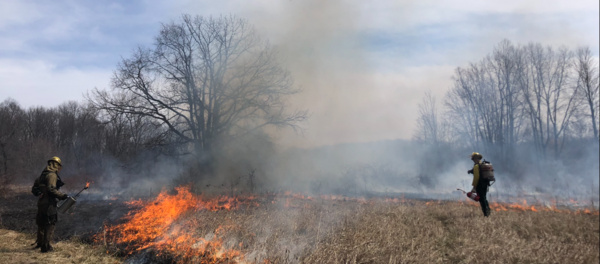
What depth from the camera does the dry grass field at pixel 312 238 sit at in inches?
229

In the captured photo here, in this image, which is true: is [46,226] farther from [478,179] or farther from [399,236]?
[478,179]

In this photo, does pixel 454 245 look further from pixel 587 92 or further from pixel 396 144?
pixel 587 92

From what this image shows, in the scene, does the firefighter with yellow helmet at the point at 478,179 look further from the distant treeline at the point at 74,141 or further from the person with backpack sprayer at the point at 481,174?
the distant treeline at the point at 74,141

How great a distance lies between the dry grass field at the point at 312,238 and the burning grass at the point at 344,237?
2cm

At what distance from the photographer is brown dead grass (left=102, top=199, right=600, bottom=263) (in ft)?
18.9

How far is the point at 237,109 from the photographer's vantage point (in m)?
16.8

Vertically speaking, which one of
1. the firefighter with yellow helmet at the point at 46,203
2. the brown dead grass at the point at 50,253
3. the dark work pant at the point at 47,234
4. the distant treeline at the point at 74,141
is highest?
the distant treeline at the point at 74,141

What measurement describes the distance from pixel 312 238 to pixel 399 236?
6.68 feet

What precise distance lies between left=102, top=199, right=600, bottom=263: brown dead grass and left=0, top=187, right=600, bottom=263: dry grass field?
0.02m

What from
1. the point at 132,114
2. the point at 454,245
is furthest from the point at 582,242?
the point at 132,114

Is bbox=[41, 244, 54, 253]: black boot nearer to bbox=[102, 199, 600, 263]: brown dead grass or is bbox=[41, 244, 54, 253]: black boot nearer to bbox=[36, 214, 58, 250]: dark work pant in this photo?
bbox=[36, 214, 58, 250]: dark work pant

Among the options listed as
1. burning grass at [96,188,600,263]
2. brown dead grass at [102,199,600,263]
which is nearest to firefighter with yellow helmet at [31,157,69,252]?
burning grass at [96,188,600,263]

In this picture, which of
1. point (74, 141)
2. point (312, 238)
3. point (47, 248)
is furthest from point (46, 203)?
point (74, 141)

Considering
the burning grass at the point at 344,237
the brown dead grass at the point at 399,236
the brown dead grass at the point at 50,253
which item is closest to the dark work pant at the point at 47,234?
the brown dead grass at the point at 50,253
